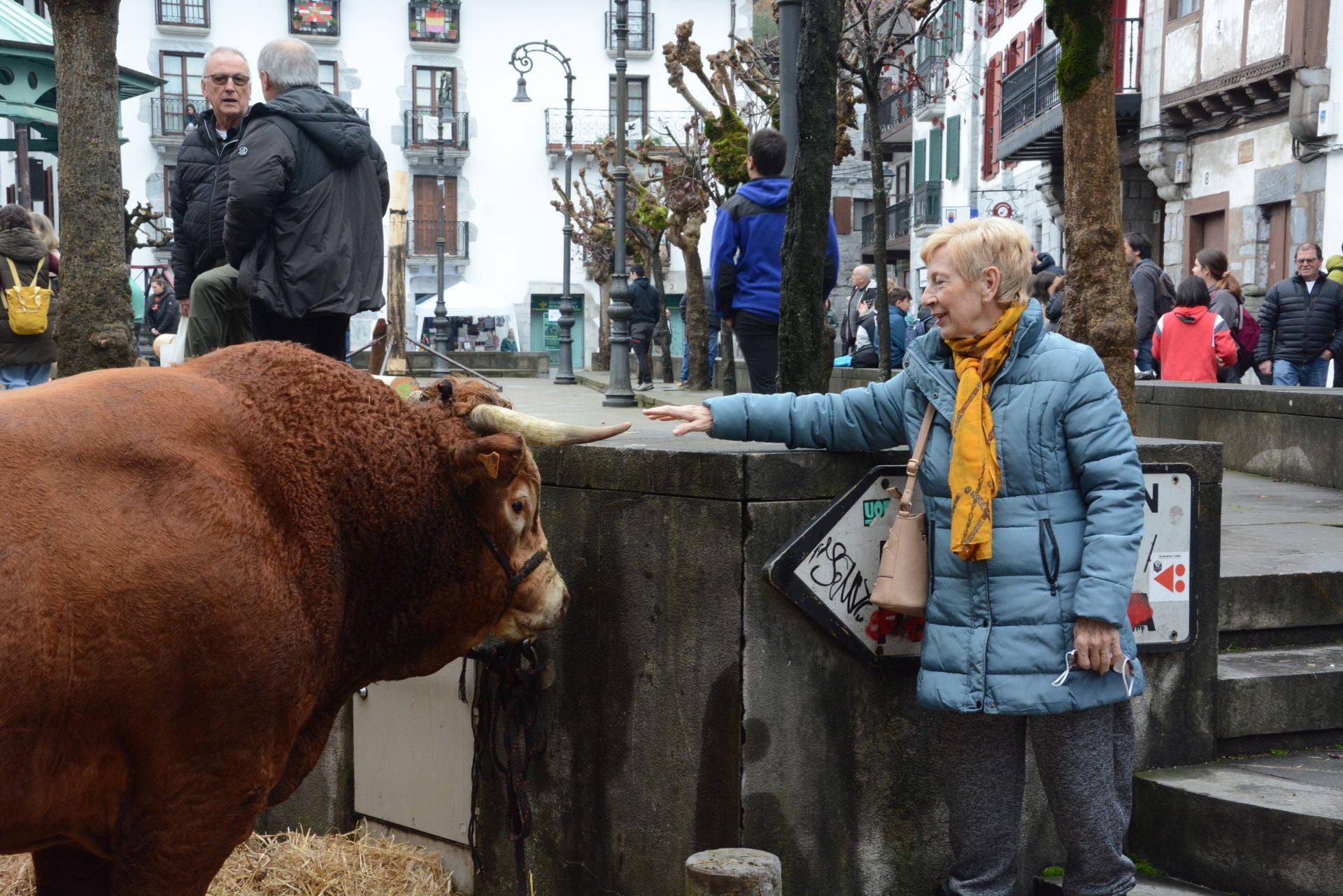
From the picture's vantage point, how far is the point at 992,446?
374 cm

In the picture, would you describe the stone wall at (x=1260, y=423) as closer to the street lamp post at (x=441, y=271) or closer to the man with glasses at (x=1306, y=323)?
the man with glasses at (x=1306, y=323)

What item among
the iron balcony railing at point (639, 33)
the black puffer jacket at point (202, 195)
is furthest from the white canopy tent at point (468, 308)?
the black puffer jacket at point (202, 195)

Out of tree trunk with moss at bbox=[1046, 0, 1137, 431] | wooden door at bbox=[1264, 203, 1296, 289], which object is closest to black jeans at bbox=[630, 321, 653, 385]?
wooden door at bbox=[1264, 203, 1296, 289]

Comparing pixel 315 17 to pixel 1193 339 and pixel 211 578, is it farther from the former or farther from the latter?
pixel 211 578

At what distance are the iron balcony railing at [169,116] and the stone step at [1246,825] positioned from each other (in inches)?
2006

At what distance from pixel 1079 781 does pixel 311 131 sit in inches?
147

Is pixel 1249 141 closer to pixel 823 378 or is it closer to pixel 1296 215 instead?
pixel 1296 215

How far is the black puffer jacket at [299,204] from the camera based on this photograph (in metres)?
5.69

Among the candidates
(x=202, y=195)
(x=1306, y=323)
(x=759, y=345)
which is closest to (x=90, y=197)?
(x=202, y=195)

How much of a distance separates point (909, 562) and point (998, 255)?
0.81 m

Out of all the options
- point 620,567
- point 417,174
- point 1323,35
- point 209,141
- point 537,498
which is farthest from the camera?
point 417,174

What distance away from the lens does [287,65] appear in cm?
588

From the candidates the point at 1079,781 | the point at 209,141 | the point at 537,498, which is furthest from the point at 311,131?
the point at 1079,781

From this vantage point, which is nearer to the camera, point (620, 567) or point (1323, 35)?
point (620, 567)
